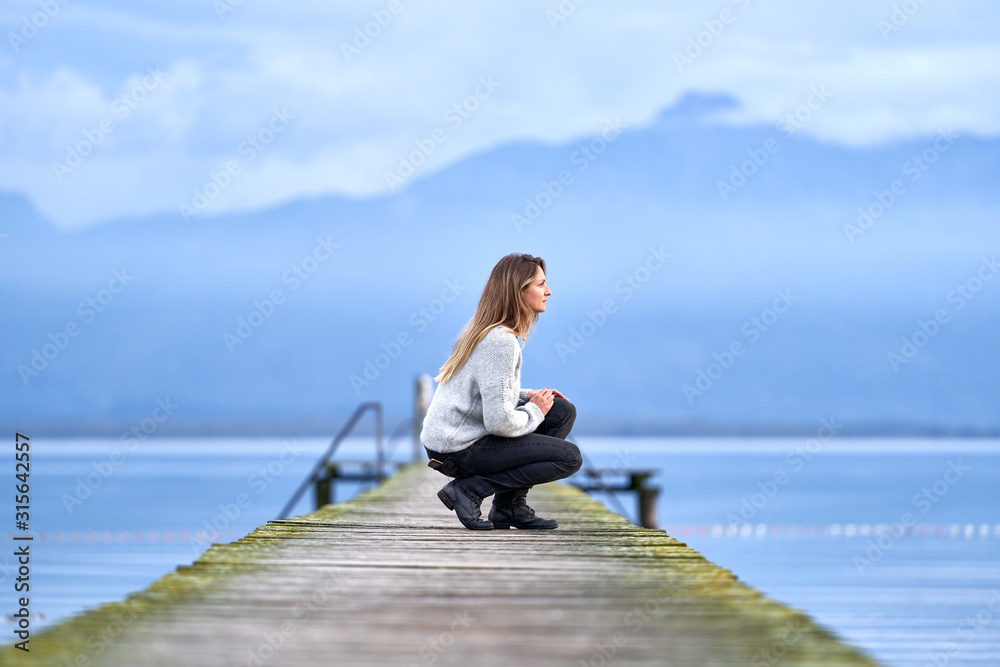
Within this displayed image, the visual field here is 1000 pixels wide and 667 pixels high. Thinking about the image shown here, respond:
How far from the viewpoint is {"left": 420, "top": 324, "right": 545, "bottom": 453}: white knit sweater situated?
501 centimetres

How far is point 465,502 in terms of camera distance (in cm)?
547

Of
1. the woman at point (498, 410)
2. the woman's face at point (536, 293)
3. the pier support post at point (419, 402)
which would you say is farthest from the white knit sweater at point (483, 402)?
the pier support post at point (419, 402)

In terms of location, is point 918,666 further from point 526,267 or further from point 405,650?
point 405,650

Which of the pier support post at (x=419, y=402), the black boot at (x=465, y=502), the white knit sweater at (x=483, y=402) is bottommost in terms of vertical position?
the black boot at (x=465, y=502)

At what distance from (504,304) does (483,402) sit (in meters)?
0.41

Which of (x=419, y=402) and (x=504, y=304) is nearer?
(x=504, y=304)

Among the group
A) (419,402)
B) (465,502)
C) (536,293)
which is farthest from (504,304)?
(419,402)

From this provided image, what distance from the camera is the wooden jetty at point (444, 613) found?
9.57 ft

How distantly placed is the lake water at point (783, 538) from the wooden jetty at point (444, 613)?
1.98 metres

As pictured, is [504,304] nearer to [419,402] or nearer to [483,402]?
[483,402]

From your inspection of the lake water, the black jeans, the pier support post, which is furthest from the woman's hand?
the pier support post

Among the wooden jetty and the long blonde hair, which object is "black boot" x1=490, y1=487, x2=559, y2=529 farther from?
the long blonde hair

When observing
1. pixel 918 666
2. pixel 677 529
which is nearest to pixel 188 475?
pixel 677 529

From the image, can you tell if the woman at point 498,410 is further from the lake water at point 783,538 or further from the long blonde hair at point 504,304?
the lake water at point 783,538
